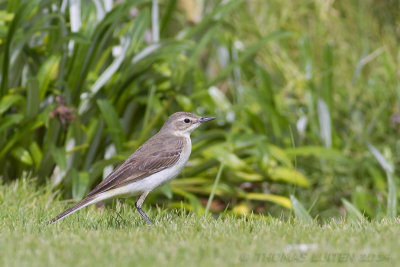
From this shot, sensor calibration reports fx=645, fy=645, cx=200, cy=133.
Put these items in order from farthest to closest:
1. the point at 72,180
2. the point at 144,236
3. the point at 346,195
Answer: the point at 346,195 < the point at 72,180 < the point at 144,236

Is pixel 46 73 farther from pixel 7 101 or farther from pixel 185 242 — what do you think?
pixel 185 242

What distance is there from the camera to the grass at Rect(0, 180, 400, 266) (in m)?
3.88

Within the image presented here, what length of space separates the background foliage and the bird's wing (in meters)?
1.04

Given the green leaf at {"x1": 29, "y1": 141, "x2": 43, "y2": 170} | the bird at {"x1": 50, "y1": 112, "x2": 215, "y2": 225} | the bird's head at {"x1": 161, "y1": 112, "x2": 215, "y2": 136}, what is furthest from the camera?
A: the green leaf at {"x1": 29, "y1": 141, "x2": 43, "y2": 170}

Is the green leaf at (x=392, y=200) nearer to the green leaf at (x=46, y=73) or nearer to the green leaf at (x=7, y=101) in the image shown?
the green leaf at (x=46, y=73)

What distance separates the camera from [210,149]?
7.97m

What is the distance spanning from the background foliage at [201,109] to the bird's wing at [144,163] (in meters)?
1.04

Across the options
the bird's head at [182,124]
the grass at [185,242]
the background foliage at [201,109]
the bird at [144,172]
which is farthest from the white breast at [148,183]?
the background foliage at [201,109]

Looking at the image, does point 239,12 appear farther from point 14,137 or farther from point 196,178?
point 14,137

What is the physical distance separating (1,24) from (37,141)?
147 centimetres

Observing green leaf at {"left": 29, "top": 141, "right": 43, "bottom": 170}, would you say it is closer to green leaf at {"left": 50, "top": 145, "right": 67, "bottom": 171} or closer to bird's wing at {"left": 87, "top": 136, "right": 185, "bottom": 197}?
green leaf at {"left": 50, "top": 145, "right": 67, "bottom": 171}

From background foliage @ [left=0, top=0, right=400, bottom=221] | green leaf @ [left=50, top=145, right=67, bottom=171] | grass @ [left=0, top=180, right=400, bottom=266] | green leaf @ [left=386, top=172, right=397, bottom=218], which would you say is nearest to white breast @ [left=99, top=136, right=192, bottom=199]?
grass @ [left=0, top=180, right=400, bottom=266]

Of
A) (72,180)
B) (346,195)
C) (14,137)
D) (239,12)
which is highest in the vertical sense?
(239,12)

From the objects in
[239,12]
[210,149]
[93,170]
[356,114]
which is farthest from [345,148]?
[93,170]
